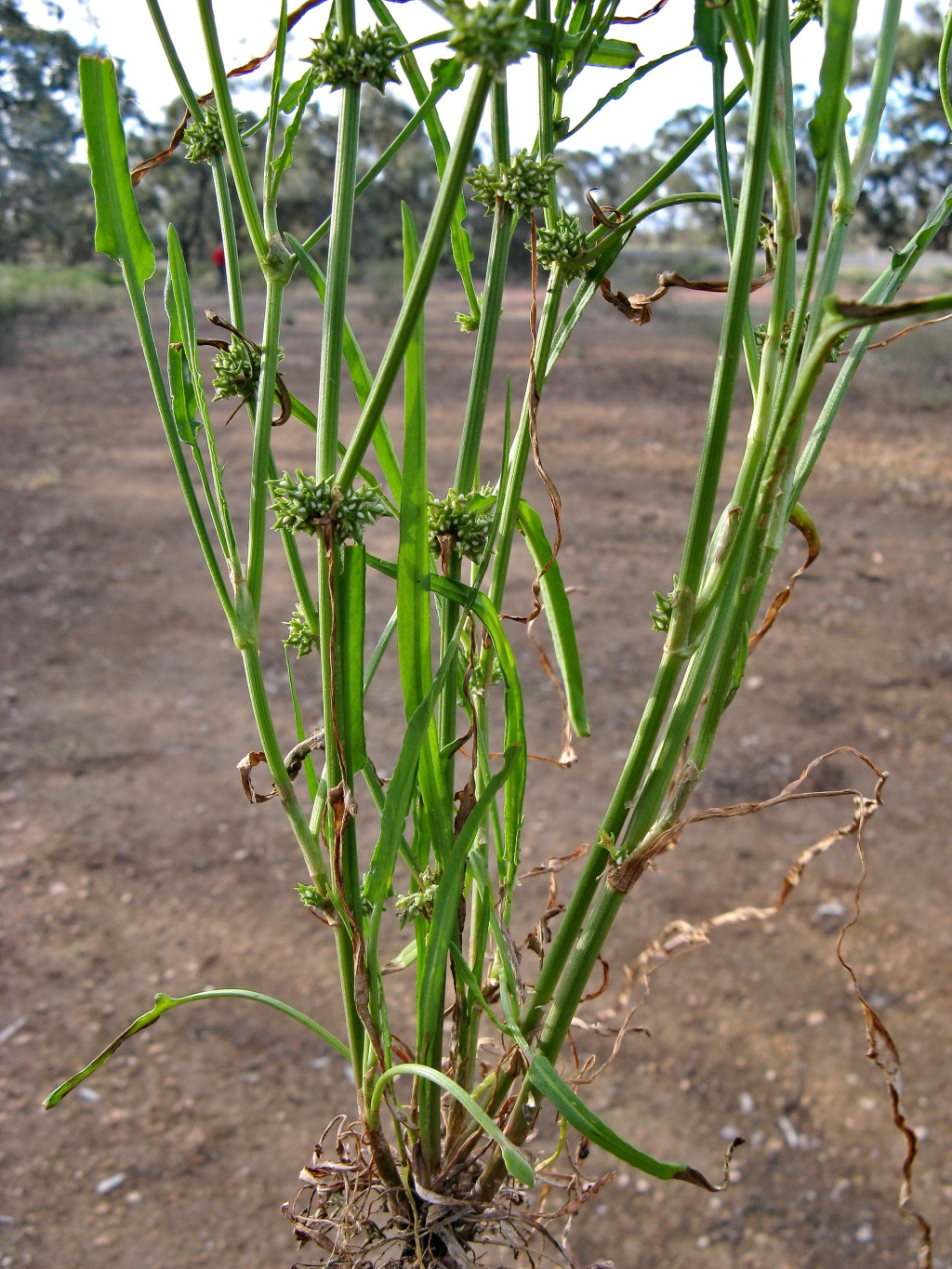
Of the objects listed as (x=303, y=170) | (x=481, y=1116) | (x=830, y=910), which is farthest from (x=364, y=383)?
(x=303, y=170)

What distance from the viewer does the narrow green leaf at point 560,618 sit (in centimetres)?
41

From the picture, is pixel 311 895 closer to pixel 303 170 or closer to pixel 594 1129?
pixel 594 1129

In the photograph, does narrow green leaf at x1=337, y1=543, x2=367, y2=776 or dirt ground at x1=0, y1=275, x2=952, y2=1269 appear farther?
dirt ground at x1=0, y1=275, x2=952, y2=1269

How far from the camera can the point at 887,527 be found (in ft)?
11.3

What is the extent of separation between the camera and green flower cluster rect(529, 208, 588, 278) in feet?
1.15

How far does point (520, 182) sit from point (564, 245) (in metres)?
0.04

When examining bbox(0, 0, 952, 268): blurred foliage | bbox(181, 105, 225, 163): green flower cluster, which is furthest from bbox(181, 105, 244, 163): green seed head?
bbox(0, 0, 952, 268): blurred foliage

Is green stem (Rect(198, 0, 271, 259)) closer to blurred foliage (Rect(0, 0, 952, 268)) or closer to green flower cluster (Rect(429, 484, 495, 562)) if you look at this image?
green flower cluster (Rect(429, 484, 495, 562))

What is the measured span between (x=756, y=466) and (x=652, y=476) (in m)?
3.77

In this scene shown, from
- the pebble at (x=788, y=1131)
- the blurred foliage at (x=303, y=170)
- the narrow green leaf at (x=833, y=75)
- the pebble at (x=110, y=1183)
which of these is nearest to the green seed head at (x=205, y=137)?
the narrow green leaf at (x=833, y=75)

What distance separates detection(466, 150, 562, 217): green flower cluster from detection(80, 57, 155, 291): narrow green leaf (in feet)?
0.40

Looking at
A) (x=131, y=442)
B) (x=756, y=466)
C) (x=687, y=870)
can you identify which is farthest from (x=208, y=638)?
(x=756, y=466)

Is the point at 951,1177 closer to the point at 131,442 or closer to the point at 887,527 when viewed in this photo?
the point at 887,527

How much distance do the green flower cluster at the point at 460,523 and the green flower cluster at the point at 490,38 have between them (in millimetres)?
153
